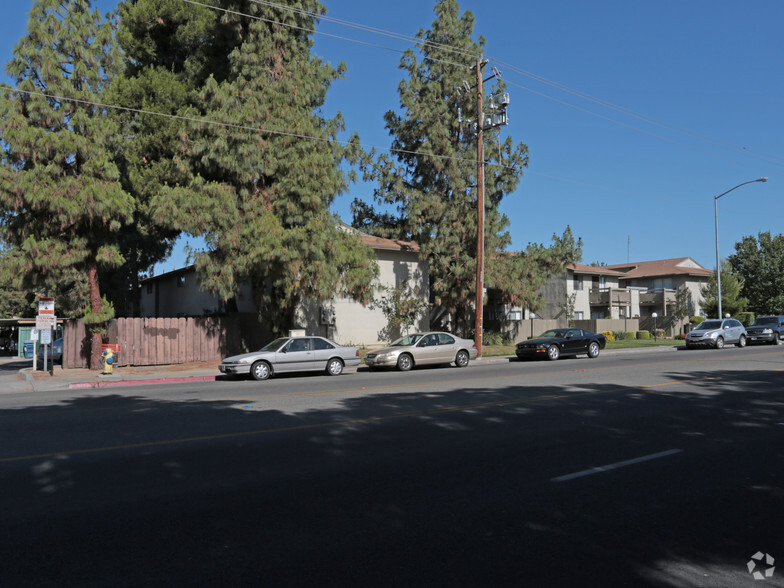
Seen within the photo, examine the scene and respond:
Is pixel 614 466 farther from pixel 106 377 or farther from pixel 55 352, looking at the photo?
pixel 55 352

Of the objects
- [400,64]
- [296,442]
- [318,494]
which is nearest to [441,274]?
[400,64]

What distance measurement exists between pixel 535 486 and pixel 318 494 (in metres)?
2.14

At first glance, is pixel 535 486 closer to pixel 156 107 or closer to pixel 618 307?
pixel 156 107

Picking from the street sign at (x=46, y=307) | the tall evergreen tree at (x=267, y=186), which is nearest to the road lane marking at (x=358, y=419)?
the tall evergreen tree at (x=267, y=186)

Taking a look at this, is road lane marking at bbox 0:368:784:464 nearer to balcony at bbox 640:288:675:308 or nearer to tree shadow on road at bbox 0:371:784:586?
tree shadow on road at bbox 0:371:784:586

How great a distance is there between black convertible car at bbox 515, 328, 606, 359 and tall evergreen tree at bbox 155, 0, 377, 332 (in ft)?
24.1

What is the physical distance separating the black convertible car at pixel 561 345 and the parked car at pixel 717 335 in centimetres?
817

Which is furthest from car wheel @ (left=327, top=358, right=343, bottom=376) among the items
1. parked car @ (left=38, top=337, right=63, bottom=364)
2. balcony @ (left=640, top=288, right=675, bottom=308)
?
balcony @ (left=640, top=288, right=675, bottom=308)

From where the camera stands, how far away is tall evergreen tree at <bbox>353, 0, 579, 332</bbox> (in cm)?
3250

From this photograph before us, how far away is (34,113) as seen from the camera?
20766 mm

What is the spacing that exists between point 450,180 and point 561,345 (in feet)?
42.6

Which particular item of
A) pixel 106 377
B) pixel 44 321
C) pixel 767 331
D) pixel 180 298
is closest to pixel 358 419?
pixel 106 377

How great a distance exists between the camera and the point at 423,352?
71.6 ft

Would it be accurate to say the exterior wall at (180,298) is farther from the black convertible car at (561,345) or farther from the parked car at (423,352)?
the black convertible car at (561,345)
